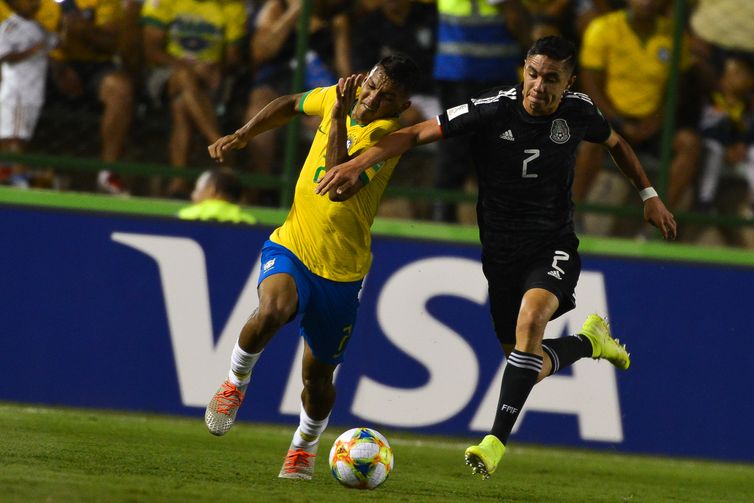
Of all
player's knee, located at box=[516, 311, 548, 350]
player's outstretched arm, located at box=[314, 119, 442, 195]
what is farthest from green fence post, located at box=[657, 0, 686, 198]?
player's outstretched arm, located at box=[314, 119, 442, 195]

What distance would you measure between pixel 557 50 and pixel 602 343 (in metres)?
1.97

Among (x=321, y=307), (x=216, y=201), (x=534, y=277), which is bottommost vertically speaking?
(x=216, y=201)

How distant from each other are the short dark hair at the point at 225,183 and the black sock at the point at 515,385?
3436 mm

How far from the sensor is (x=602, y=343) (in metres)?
7.62

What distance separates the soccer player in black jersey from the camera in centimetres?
653

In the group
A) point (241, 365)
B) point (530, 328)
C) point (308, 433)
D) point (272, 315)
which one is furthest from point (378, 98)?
point (308, 433)

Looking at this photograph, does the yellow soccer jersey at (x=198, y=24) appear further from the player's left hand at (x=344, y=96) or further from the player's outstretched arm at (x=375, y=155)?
the player's left hand at (x=344, y=96)

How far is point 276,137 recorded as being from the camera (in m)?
9.92

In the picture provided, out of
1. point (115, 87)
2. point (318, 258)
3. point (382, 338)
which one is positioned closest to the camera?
point (318, 258)

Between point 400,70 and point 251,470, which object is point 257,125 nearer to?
point 400,70

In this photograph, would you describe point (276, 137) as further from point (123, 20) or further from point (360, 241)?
point (360, 241)

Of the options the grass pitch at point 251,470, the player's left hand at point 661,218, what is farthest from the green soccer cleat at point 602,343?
the player's left hand at point 661,218

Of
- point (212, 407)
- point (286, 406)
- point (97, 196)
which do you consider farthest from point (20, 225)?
point (212, 407)

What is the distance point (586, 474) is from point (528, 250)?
2.12 meters
